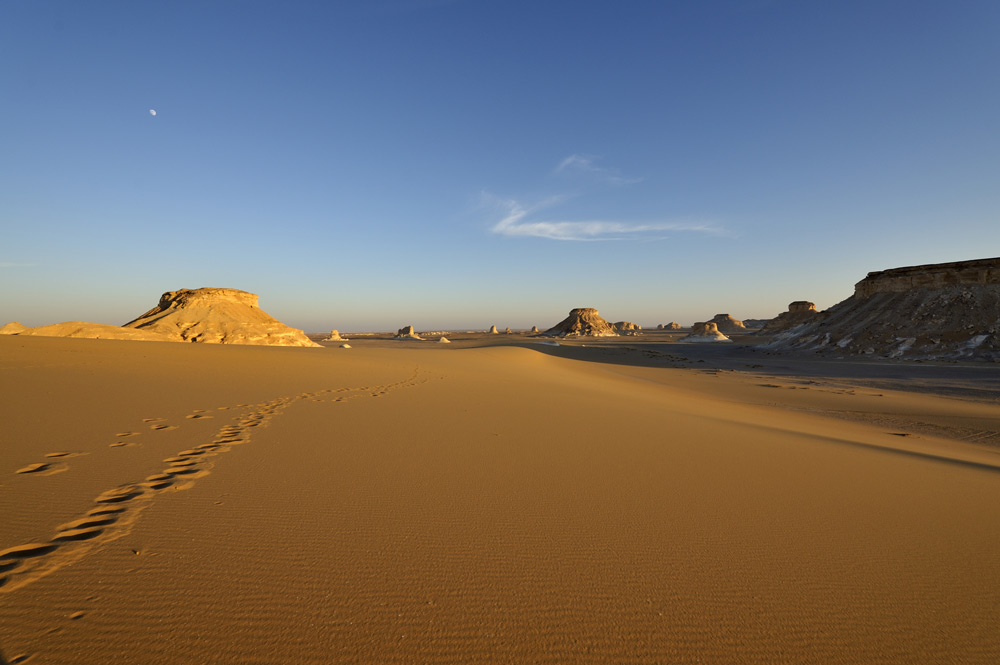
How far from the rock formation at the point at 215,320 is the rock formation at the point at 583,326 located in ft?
199

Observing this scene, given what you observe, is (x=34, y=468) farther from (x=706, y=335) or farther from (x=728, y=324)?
(x=728, y=324)

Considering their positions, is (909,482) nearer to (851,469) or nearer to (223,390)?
(851,469)

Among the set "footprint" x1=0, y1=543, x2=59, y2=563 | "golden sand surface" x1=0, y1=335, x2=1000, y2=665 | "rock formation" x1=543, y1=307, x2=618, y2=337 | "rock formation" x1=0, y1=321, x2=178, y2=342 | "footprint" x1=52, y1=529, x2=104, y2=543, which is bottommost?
"golden sand surface" x1=0, y1=335, x2=1000, y2=665

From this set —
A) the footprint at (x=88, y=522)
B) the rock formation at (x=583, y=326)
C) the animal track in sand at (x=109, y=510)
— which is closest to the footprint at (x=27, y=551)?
the animal track in sand at (x=109, y=510)

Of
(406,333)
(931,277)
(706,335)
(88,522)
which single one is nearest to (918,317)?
(931,277)

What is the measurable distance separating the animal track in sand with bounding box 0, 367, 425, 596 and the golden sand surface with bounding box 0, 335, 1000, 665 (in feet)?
0.07

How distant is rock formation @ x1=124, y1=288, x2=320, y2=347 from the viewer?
28.1m

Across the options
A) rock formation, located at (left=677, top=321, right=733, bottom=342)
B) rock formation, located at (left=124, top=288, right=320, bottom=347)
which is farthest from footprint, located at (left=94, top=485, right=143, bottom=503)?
rock formation, located at (left=677, top=321, right=733, bottom=342)

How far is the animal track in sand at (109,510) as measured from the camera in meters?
2.08

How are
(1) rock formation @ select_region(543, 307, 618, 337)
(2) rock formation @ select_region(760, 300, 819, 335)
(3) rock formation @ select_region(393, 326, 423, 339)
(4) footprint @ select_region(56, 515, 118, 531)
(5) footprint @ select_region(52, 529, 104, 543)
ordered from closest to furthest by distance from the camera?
(5) footprint @ select_region(52, 529, 104, 543)
(4) footprint @ select_region(56, 515, 118, 531)
(2) rock formation @ select_region(760, 300, 819, 335)
(1) rock formation @ select_region(543, 307, 618, 337)
(3) rock formation @ select_region(393, 326, 423, 339)

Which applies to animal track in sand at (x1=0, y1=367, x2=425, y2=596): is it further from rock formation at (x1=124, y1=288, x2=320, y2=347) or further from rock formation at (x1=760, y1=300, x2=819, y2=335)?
rock formation at (x1=760, y1=300, x2=819, y2=335)

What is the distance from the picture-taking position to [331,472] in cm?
375

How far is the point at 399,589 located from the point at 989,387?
815 inches

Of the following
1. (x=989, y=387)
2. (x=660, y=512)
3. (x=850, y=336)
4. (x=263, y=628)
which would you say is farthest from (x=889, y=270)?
(x=263, y=628)
